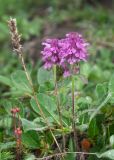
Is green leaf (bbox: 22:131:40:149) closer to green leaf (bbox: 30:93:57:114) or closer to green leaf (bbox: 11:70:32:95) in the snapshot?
green leaf (bbox: 30:93:57:114)

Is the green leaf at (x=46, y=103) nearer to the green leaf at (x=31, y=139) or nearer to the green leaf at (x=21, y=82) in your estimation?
the green leaf at (x=31, y=139)

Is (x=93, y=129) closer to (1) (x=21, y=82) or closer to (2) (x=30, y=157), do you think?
(2) (x=30, y=157)

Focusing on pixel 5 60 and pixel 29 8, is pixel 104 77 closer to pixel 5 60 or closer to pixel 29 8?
pixel 5 60

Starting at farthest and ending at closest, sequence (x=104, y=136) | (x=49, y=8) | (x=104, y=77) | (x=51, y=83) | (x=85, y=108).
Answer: (x=49, y=8), (x=104, y=77), (x=51, y=83), (x=85, y=108), (x=104, y=136)

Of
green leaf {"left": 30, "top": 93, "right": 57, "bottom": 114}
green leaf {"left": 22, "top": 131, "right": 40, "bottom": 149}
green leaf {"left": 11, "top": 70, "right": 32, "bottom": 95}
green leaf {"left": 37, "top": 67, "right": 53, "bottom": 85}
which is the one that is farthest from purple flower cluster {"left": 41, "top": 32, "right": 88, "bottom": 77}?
green leaf {"left": 37, "top": 67, "right": 53, "bottom": 85}

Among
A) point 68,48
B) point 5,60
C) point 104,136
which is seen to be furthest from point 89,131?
point 5,60

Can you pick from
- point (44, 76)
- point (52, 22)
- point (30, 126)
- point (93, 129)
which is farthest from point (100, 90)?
point (52, 22)
